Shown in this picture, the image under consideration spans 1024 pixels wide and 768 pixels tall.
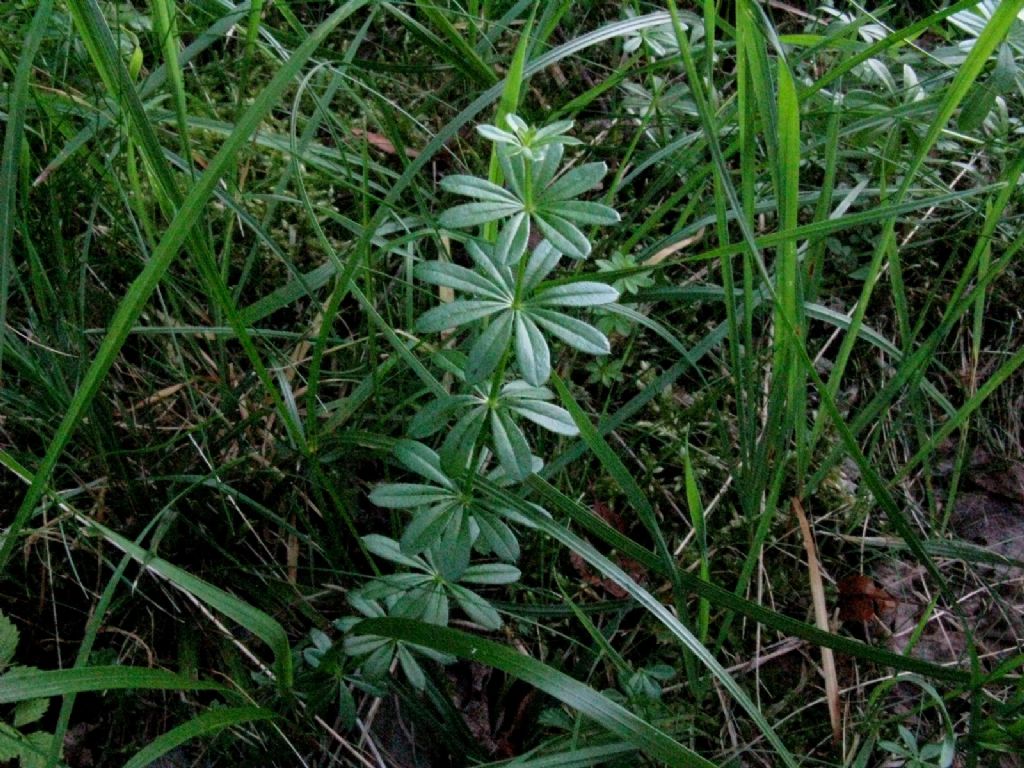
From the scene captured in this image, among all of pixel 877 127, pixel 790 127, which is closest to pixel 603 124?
pixel 877 127

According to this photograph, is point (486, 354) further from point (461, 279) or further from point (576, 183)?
point (576, 183)

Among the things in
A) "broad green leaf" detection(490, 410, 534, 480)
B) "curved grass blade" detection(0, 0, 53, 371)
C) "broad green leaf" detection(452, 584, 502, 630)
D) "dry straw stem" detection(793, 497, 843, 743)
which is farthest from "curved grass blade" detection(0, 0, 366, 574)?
"dry straw stem" detection(793, 497, 843, 743)

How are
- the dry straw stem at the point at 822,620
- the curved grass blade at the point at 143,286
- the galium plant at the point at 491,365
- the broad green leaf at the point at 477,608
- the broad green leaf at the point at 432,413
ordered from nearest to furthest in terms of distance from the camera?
1. the curved grass blade at the point at 143,286
2. the galium plant at the point at 491,365
3. the broad green leaf at the point at 432,413
4. the broad green leaf at the point at 477,608
5. the dry straw stem at the point at 822,620

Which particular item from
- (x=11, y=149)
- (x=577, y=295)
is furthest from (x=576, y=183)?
(x=11, y=149)

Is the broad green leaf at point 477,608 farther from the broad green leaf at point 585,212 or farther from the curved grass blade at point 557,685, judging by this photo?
the broad green leaf at point 585,212

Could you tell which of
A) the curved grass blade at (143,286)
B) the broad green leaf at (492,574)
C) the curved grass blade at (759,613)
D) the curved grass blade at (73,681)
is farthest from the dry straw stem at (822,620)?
the curved grass blade at (143,286)
